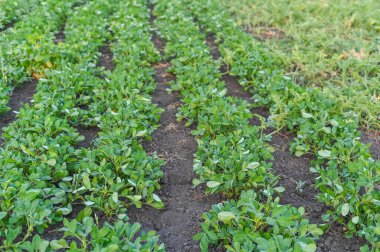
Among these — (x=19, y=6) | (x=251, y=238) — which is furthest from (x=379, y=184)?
(x=19, y=6)

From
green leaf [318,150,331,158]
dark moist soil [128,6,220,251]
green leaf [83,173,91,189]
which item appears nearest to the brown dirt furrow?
dark moist soil [128,6,220,251]

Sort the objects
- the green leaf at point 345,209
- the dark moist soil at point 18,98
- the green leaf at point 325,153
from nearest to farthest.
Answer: the green leaf at point 345,209
the green leaf at point 325,153
the dark moist soil at point 18,98

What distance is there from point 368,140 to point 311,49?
199 centimetres

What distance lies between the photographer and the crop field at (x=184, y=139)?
243 cm

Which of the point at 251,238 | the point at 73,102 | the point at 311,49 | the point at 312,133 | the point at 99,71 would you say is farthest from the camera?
the point at 311,49

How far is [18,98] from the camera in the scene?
4176 millimetres

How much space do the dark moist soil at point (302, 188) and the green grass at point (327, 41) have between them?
3.09 ft

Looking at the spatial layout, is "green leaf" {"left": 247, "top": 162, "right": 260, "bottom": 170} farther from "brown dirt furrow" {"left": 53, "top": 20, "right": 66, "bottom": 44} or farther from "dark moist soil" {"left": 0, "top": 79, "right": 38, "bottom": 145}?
"brown dirt furrow" {"left": 53, "top": 20, "right": 66, "bottom": 44}

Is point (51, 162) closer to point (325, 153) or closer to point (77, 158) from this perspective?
point (77, 158)

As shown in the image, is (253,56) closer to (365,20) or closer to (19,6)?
(365,20)

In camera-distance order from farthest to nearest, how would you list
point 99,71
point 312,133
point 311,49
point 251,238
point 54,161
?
point 311,49, point 99,71, point 312,133, point 54,161, point 251,238

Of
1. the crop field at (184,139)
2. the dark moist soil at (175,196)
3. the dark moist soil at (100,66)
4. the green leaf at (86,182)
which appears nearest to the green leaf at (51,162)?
the crop field at (184,139)

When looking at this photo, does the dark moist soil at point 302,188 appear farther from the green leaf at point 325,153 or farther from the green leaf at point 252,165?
the green leaf at point 252,165

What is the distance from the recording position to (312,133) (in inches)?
136
